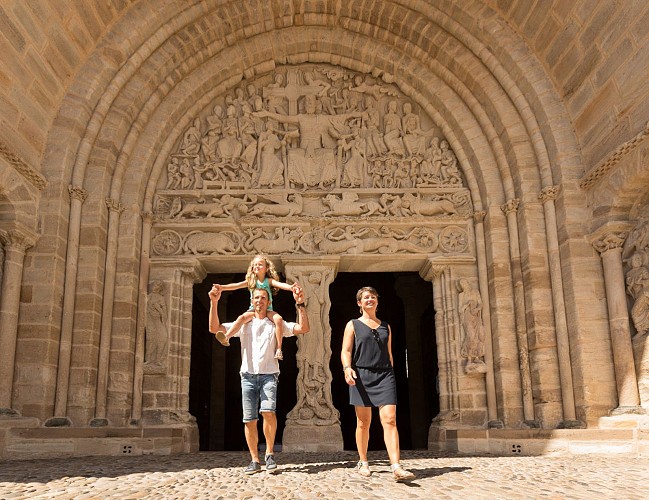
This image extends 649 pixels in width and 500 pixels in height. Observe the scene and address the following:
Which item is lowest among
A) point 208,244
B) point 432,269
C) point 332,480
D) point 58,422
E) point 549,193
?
point 332,480

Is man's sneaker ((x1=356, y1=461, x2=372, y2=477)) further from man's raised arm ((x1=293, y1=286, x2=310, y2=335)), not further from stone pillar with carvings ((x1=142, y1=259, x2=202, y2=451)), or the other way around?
stone pillar with carvings ((x1=142, y1=259, x2=202, y2=451))

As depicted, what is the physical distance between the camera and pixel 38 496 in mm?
3893

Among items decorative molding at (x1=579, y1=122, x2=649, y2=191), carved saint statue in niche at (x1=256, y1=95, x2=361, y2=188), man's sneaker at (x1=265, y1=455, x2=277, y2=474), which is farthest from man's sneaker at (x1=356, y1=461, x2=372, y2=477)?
carved saint statue in niche at (x1=256, y1=95, x2=361, y2=188)

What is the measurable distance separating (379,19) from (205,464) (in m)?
6.55

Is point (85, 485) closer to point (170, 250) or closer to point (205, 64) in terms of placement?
point (170, 250)

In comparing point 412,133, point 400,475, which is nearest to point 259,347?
point 400,475

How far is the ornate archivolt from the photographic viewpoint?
28.7 ft

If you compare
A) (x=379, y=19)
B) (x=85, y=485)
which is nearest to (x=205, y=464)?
(x=85, y=485)

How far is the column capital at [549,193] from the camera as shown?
804 cm

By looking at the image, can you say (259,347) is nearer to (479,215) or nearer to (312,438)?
(312,438)

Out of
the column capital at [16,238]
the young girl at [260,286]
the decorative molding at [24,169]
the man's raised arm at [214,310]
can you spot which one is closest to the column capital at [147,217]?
the decorative molding at [24,169]

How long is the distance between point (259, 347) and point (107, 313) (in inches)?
156

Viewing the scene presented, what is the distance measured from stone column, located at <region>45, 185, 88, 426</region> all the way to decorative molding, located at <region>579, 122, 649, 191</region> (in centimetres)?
629

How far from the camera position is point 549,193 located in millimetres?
8070
